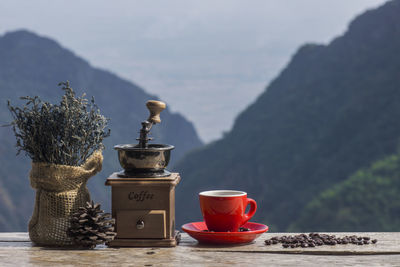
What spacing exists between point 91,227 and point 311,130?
34.4 m

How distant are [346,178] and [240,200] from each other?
30556mm

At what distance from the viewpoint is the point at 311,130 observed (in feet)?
116

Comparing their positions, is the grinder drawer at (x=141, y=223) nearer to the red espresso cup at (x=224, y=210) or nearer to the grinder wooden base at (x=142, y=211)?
the grinder wooden base at (x=142, y=211)

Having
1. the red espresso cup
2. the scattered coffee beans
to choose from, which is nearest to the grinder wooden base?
the red espresso cup

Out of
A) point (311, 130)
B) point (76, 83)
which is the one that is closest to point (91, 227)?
point (311, 130)

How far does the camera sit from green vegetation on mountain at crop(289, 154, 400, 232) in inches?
1017

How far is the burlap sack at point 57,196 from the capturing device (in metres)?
1.79

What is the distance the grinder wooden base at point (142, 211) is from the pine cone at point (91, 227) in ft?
0.12

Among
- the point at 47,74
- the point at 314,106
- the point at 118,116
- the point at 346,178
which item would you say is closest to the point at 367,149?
the point at 346,178

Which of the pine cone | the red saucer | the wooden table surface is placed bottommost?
the wooden table surface

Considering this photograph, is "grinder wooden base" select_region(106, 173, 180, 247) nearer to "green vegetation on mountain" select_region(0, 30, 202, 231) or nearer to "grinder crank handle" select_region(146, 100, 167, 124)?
"grinder crank handle" select_region(146, 100, 167, 124)

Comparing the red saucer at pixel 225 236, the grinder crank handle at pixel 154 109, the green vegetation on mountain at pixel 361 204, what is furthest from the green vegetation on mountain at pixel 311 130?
the grinder crank handle at pixel 154 109

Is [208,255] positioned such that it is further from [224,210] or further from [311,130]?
[311,130]

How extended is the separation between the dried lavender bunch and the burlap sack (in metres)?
0.03
